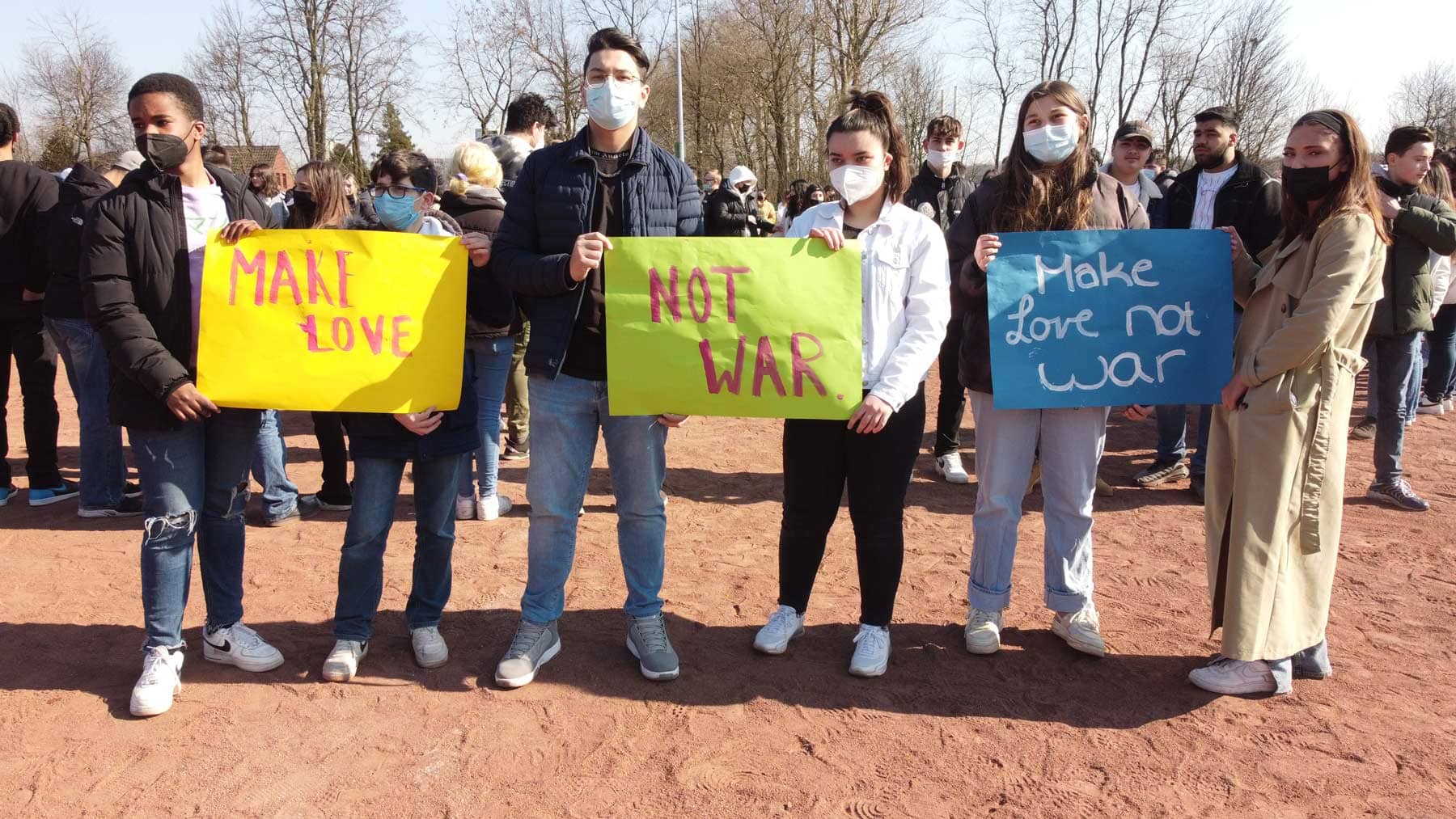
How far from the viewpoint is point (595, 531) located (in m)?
5.79

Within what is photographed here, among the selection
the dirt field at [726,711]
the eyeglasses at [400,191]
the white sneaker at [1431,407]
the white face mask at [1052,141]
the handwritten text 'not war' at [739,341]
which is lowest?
the dirt field at [726,711]

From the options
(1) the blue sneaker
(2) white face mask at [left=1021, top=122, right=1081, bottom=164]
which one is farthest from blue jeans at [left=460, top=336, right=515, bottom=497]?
(2) white face mask at [left=1021, top=122, right=1081, bottom=164]

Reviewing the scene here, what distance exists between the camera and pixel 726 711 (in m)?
3.59

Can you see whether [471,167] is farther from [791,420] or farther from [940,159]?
[940,159]

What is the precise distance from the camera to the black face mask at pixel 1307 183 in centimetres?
350

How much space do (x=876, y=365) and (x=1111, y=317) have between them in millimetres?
1031

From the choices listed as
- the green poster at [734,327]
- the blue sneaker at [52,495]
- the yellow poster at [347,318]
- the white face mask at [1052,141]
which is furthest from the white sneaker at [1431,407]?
the blue sneaker at [52,495]

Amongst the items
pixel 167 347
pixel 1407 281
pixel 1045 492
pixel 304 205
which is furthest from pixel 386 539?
pixel 1407 281

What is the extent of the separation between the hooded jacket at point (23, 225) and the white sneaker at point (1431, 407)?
1149 cm

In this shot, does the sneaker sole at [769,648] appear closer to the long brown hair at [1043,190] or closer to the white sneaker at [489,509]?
the long brown hair at [1043,190]

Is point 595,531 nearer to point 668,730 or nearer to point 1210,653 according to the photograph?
point 668,730

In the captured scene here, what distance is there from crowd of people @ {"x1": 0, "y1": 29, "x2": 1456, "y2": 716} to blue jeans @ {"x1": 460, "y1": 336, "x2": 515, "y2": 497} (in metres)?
1.43

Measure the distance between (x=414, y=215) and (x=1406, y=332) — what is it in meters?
6.31

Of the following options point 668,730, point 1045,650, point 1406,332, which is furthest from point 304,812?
point 1406,332
